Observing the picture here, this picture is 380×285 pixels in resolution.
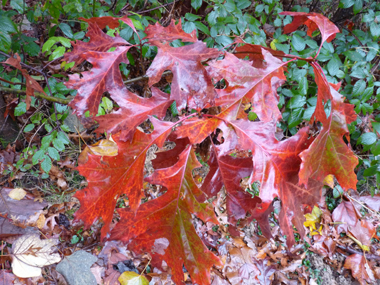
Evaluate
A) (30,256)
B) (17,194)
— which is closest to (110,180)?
(30,256)

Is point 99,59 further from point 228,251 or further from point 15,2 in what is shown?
point 228,251

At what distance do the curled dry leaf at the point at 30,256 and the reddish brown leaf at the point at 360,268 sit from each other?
71.6 inches

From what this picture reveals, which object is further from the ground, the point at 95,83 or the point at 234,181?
the point at 95,83

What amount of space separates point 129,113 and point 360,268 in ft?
6.23

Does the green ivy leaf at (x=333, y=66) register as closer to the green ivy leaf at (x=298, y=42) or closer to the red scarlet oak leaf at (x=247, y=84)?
the green ivy leaf at (x=298, y=42)

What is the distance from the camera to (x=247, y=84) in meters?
0.55

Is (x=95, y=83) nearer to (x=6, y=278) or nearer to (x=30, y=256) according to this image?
(x=30, y=256)

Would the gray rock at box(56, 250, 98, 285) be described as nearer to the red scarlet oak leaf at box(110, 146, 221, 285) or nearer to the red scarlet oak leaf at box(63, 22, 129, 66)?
the red scarlet oak leaf at box(110, 146, 221, 285)

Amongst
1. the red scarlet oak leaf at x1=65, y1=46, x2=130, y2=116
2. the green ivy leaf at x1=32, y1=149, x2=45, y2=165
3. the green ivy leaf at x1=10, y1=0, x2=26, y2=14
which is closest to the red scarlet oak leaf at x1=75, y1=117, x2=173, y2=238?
the red scarlet oak leaf at x1=65, y1=46, x2=130, y2=116

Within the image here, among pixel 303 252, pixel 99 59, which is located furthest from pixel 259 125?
pixel 303 252

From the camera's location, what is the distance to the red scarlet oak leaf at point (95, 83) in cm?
55

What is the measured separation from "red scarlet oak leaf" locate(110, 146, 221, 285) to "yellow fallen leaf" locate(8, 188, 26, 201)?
1.12 m

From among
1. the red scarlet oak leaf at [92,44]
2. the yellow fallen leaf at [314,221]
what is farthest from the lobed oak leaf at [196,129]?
the yellow fallen leaf at [314,221]

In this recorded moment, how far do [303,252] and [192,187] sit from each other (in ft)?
4.81
